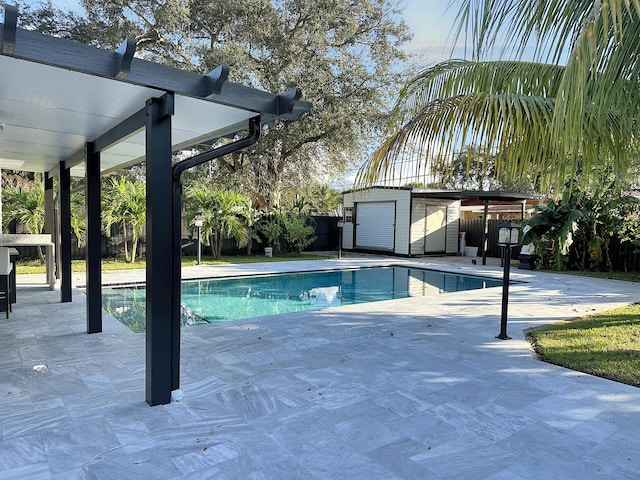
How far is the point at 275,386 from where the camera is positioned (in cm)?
373

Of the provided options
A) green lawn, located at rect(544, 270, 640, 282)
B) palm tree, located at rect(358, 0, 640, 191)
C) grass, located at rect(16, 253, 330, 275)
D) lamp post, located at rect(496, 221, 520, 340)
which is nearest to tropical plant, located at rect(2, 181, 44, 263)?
grass, located at rect(16, 253, 330, 275)

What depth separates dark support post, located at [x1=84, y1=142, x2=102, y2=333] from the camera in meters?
5.13

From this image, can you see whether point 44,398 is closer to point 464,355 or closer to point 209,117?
point 209,117

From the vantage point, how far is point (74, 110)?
3.67 metres

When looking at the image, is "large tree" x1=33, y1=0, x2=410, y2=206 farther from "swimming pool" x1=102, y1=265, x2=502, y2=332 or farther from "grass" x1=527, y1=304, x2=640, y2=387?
"grass" x1=527, y1=304, x2=640, y2=387

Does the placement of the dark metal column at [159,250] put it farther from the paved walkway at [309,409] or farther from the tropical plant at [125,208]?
the tropical plant at [125,208]

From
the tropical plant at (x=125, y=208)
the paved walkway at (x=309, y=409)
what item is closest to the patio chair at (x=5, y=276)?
the paved walkway at (x=309, y=409)

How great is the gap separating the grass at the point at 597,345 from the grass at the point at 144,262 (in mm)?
10044

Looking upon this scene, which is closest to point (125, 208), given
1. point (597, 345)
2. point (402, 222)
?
point (402, 222)

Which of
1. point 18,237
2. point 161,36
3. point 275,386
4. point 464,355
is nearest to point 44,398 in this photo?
point 275,386

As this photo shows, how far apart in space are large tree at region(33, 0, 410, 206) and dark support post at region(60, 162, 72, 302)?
943 centimetres

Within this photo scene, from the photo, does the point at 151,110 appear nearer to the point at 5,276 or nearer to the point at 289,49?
the point at 5,276

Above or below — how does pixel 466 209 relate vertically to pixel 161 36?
below

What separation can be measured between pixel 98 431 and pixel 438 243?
53.5ft
